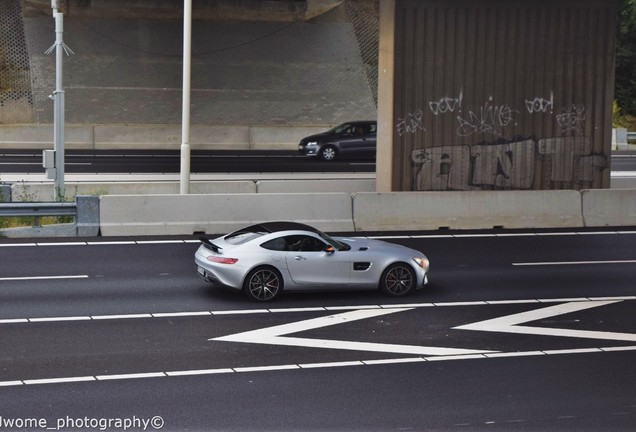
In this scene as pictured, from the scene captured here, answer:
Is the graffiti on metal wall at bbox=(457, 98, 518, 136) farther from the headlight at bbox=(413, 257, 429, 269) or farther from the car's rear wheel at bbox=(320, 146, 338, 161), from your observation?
the car's rear wheel at bbox=(320, 146, 338, 161)

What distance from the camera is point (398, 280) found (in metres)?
16.8

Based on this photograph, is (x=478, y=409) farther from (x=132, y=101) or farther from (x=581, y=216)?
(x=132, y=101)

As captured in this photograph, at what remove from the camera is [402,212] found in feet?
78.4

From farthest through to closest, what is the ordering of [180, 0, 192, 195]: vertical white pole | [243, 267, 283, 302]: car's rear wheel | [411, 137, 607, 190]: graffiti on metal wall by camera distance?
[411, 137, 607, 190]: graffiti on metal wall → [180, 0, 192, 195]: vertical white pole → [243, 267, 283, 302]: car's rear wheel

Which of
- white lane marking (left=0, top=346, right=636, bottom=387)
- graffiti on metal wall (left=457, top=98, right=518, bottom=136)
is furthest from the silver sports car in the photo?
graffiti on metal wall (left=457, top=98, right=518, bottom=136)

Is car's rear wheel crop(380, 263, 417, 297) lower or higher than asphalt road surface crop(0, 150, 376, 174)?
lower

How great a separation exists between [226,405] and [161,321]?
401 cm

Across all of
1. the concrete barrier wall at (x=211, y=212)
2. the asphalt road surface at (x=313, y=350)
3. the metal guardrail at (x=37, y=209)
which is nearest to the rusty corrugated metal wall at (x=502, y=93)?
the concrete barrier wall at (x=211, y=212)

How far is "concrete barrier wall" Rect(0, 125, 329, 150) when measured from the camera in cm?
4459

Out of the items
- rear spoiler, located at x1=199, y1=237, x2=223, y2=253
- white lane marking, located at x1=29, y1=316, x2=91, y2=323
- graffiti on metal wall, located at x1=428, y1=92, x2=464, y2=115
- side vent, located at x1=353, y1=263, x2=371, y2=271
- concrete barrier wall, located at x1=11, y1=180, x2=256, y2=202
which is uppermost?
graffiti on metal wall, located at x1=428, y1=92, x2=464, y2=115

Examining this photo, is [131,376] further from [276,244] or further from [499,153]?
[499,153]

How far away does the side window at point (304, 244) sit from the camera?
16.3 m

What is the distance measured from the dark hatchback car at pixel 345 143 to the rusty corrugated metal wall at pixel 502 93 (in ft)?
52.3

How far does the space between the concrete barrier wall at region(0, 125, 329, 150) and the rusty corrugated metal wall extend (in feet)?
72.6
